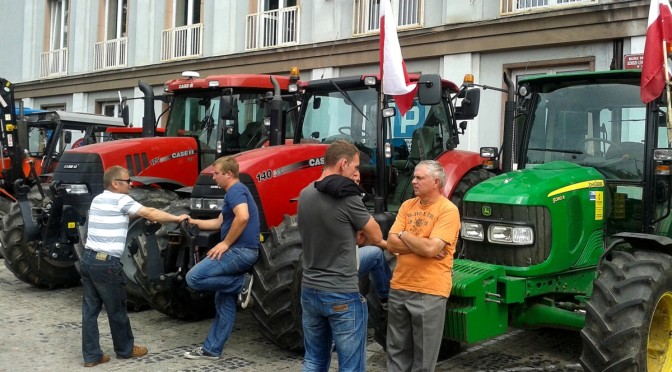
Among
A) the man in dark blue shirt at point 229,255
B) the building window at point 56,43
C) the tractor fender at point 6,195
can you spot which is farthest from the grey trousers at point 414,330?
the building window at point 56,43

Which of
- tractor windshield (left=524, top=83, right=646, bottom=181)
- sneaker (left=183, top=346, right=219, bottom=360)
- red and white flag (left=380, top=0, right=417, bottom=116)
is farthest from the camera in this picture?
red and white flag (left=380, top=0, right=417, bottom=116)

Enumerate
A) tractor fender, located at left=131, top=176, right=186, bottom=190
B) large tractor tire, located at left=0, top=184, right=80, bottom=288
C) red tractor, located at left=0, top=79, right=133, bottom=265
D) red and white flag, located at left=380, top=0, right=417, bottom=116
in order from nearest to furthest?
1. red and white flag, located at left=380, top=0, right=417, bottom=116
2. tractor fender, located at left=131, top=176, right=186, bottom=190
3. large tractor tire, located at left=0, top=184, right=80, bottom=288
4. red tractor, located at left=0, top=79, right=133, bottom=265

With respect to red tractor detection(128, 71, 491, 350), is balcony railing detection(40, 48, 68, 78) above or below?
above

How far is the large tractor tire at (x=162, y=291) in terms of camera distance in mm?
7254

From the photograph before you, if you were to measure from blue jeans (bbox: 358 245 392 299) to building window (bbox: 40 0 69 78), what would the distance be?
2071cm

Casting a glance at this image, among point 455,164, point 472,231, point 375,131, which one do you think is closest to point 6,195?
point 375,131

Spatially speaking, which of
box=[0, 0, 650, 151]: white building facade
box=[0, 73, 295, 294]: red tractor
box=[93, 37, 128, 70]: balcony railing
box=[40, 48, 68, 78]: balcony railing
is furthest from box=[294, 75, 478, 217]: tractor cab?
box=[40, 48, 68, 78]: balcony railing

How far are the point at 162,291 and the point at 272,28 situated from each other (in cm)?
1133

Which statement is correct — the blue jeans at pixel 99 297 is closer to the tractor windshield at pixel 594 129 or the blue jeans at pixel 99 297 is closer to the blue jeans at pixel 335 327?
the blue jeans at pixel 335 327

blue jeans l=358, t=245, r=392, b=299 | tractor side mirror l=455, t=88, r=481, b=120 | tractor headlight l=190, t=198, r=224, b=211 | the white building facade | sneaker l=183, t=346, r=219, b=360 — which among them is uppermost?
the white building facade

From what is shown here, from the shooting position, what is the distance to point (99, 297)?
6445 millimetres

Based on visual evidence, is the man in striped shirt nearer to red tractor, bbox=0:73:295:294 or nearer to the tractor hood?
red tractor, bbox=0:73:295:294

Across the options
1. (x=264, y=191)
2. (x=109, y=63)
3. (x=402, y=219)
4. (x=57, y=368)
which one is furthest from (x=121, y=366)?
(x=109, y=63)

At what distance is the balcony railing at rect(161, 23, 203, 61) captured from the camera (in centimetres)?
1956
